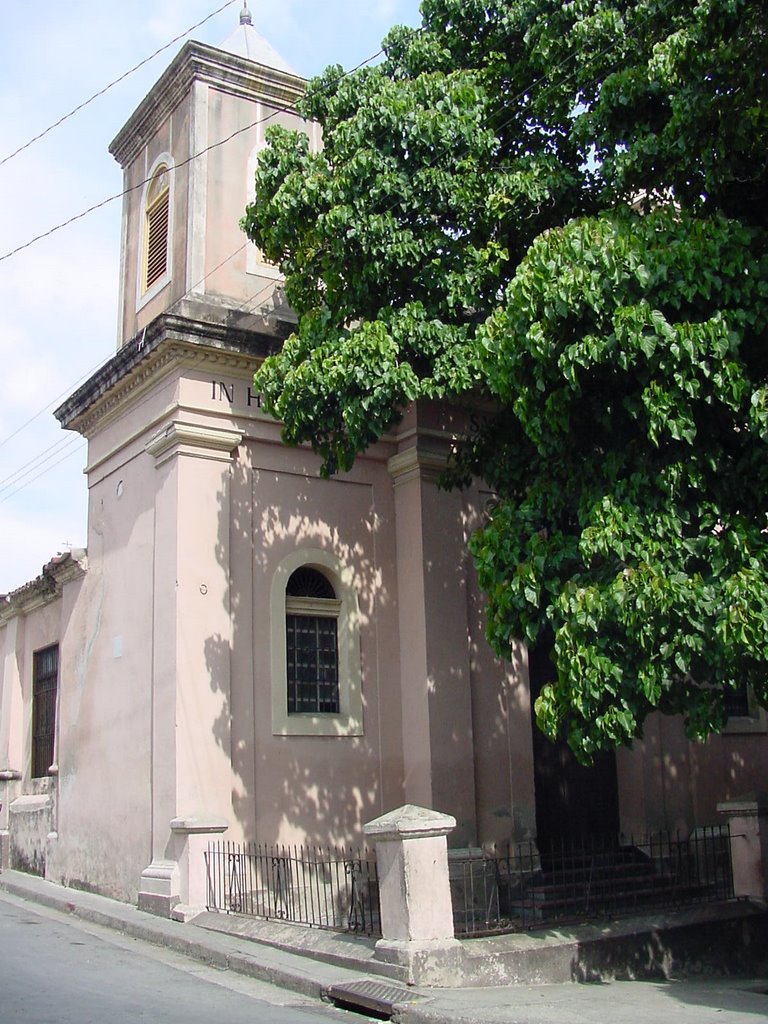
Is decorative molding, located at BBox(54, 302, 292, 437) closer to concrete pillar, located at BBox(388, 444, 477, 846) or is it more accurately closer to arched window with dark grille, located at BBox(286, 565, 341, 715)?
concrete pillar, located at BBox(388, 444, 477, 846)

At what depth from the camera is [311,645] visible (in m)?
13.2

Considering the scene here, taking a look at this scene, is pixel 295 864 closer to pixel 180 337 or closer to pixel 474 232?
pixel 180 337

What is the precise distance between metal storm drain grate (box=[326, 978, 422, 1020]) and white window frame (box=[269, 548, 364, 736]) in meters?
4.27

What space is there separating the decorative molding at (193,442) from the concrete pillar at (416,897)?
5278 mm

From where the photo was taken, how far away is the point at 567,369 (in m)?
8.30

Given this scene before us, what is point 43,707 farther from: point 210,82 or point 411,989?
point 411,989

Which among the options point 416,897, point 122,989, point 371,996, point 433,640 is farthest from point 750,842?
point 122,989

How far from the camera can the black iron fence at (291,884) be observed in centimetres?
1120

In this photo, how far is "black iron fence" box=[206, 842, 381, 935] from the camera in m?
11.2

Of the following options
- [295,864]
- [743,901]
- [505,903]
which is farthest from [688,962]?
[295,864]

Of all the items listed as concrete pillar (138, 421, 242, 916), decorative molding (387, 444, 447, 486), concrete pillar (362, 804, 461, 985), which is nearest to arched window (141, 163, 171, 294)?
concrete pillar (138, 421, 242, 916)

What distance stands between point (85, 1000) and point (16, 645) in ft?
34.0

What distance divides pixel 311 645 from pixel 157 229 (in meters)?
6.07

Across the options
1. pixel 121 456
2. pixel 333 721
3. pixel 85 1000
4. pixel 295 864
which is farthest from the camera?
pixel 121 456
